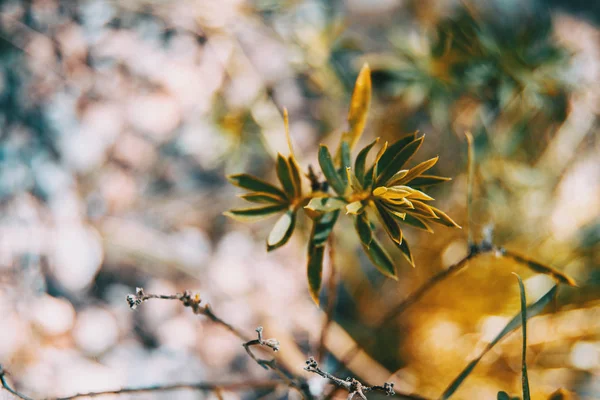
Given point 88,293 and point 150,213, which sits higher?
point 150,213

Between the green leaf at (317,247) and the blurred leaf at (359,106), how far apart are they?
73mm

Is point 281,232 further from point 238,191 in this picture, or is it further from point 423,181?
point 238,191

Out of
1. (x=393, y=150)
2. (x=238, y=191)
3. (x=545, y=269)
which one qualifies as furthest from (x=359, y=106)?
(x=238, y=191)

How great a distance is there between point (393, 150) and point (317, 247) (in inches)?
4.5

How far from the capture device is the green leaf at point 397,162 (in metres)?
0.36

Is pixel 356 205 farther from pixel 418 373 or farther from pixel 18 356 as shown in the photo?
pixel 18 356

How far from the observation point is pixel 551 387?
2.45ft

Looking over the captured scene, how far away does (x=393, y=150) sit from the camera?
0.37 m

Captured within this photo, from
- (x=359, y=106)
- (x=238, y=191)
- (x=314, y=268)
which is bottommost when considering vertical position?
(x=314, y=268)

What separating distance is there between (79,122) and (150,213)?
0.24 m

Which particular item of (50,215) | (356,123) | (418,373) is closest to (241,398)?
(418,373)

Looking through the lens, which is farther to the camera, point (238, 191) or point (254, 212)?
point (238, 191)

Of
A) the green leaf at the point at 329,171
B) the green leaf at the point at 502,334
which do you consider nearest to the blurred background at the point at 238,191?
the green leaf at the point at 502,334

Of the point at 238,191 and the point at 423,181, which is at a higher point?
the point at 238,191
